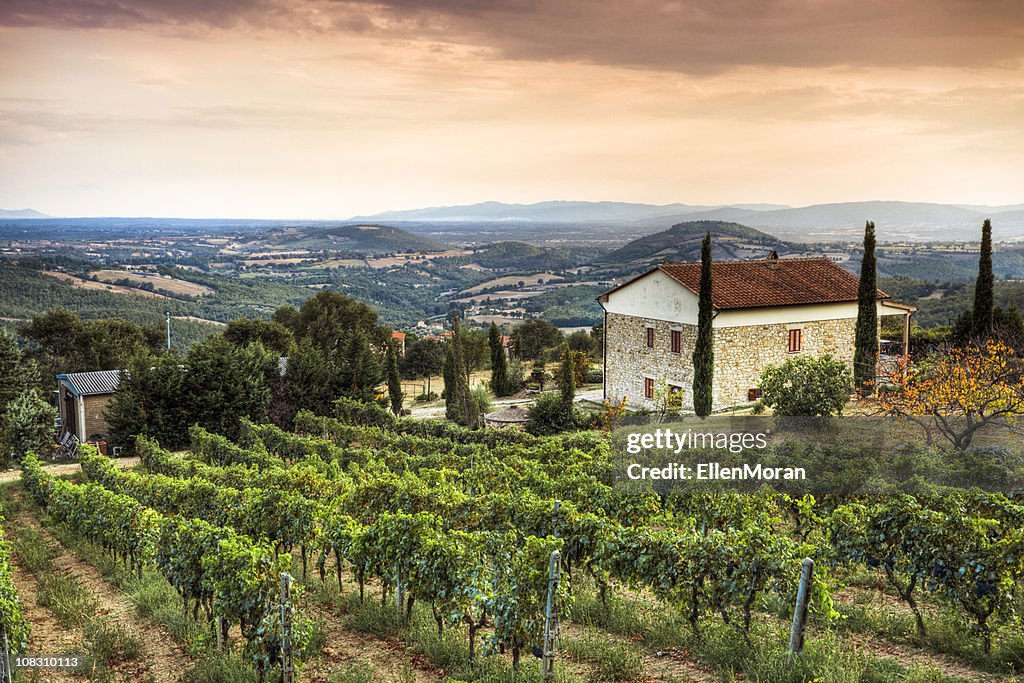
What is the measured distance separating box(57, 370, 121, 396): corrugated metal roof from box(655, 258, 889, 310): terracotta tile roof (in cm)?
2181

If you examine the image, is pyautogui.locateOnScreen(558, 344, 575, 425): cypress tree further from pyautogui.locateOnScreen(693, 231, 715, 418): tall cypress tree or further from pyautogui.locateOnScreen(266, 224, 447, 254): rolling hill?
pyautogui.locateOnScreen(266, 224, 447, 254): rolling hill

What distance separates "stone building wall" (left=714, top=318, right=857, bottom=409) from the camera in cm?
2698

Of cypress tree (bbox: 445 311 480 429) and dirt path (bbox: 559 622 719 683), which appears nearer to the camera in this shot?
dirt path (bbox: 559 622 719 683)

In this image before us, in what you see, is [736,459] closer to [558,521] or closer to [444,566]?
[558,521]

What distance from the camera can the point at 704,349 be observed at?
85.6 feet

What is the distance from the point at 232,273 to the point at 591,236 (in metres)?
73.9

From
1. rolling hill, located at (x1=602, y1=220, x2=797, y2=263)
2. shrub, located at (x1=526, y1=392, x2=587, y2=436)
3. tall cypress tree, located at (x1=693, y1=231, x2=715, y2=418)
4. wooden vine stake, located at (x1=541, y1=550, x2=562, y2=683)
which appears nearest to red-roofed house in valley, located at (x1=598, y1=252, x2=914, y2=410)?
tall cypress tree, located at (x1=693, y1=231, x2=715, y2=418)

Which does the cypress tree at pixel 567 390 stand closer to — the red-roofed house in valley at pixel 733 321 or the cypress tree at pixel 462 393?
the red-roofed house in valley at pixel 733 321

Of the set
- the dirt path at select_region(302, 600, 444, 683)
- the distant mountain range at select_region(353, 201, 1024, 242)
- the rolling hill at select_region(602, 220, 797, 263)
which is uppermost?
the distant mountain range at select_region(353, 201, 1024, 242)

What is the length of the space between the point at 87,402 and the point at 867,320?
28332 millimetres

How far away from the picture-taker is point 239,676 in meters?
7.58

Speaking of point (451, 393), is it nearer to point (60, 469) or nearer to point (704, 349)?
point (704, 349)

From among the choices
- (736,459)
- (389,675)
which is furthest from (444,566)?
(736,459)

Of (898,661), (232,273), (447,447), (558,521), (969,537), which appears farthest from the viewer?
(232,273)
